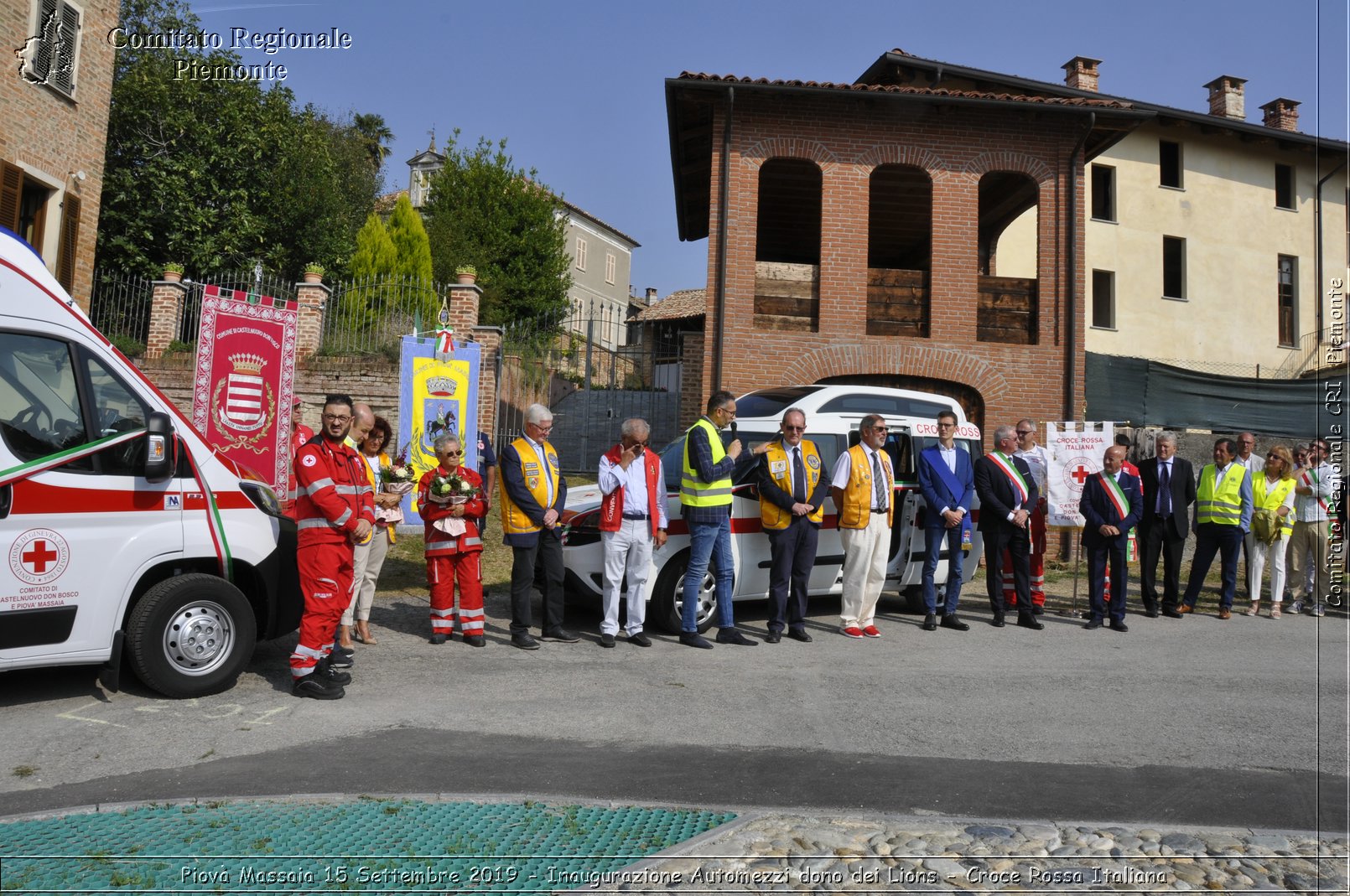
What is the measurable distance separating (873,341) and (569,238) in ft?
132

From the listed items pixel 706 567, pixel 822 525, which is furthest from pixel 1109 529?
pixel 706 567

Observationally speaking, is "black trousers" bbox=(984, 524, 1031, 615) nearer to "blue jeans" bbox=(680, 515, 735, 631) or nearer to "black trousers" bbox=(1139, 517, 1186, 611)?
"black trousers" bbox=(1139, 517, 1186, 611)

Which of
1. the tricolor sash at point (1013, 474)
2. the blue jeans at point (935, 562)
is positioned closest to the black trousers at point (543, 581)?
the blue jeans at point (935, 562)

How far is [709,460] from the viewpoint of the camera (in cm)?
835

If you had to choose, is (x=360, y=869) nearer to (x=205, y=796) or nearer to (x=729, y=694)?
(x=205, y=796)

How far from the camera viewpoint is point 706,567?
8555mm

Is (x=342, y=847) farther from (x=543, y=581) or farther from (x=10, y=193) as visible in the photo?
(x=10, y=193)

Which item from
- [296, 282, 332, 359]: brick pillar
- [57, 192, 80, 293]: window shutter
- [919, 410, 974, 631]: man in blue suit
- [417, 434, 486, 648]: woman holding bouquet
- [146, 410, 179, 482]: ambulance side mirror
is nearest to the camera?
[146, 410, 179, 482]: ambulance side mirror

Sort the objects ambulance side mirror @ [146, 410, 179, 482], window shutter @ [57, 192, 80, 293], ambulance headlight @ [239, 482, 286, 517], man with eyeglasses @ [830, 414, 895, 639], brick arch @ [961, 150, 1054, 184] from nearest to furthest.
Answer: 1. ambulance side mirror @ [146, 410, 179, 482]
2. ambulance headlight @ [239, 482, 286, 517]
3. man with eyeglasses @ [830, 414, 895, 639]
4. brick arch @ [961, 150, 1054, 184]
5. window shutter @ [57, 192, 80, 293]

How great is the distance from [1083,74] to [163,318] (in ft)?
87.3

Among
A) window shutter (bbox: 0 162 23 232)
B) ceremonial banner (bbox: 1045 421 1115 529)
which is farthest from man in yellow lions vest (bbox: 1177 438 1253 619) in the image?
window shutter (bbox: 0 162 23 232)

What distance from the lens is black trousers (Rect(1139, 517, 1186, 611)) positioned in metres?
11.1

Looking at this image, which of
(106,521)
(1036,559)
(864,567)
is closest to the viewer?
(106,521)

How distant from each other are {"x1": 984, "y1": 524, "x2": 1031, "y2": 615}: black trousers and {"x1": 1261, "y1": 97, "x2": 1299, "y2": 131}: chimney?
28.0m
